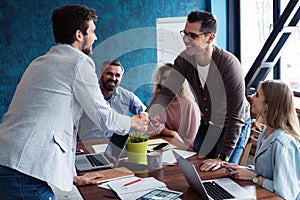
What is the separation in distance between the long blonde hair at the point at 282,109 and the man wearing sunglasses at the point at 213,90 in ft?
0.95

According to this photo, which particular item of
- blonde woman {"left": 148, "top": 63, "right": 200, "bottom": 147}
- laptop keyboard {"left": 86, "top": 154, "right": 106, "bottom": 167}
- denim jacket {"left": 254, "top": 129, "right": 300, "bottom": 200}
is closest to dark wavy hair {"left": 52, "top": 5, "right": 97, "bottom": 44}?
laptop keyboard {"left": 86, "top": 154, "right": 106, "bottom": 167}

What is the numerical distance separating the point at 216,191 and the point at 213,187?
44mm

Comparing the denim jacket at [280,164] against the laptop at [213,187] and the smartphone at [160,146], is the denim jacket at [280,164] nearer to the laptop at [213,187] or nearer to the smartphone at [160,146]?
the laptop at [213,187]

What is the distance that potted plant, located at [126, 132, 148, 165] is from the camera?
2.15 metres

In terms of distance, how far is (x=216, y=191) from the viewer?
1.73 meters

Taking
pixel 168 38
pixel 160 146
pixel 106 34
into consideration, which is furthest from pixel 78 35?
pixel 168 38

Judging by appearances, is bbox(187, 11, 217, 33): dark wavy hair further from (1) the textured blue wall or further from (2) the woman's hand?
(1) the textured blue wall

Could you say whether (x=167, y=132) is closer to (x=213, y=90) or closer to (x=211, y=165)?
(x=213, y=90)

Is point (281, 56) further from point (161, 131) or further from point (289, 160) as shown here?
point (289, 160)

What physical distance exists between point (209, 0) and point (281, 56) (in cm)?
98

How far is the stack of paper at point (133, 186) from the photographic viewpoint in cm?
172

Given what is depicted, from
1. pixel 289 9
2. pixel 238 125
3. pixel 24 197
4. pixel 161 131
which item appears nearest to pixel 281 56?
pixel 289 9

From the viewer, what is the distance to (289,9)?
11.8 ft

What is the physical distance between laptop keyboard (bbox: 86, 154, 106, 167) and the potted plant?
0.51 feet
